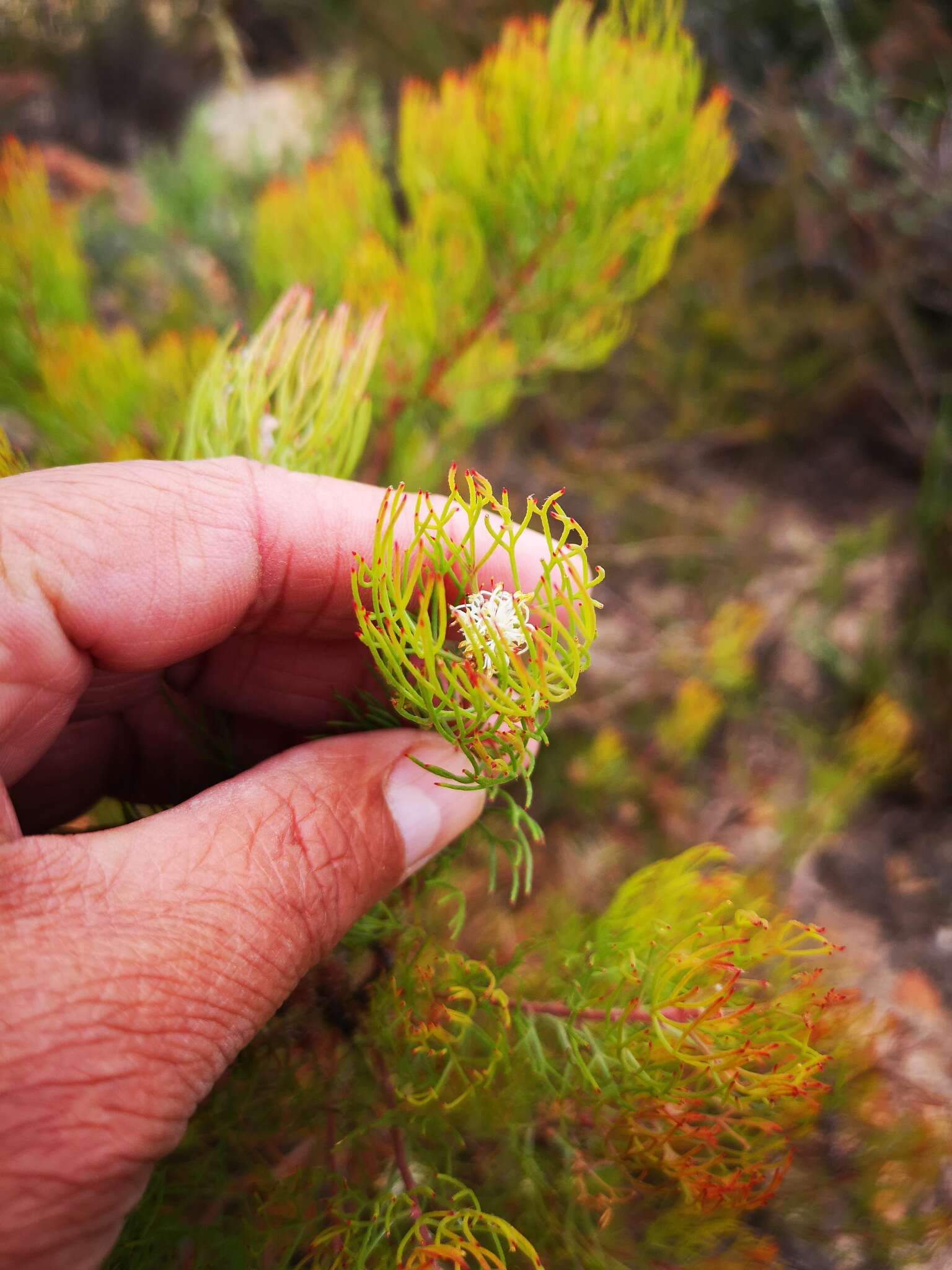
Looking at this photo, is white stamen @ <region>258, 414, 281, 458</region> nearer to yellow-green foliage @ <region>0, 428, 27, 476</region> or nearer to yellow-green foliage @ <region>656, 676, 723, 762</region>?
yellow-green foliage @ <region>0, 428, 27, 476</region>

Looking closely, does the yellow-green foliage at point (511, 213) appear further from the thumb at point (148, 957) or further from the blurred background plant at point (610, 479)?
the thumb at point (148, 957)

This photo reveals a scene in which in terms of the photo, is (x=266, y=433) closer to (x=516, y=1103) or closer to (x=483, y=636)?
(x=483, y=636)

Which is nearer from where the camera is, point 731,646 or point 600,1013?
point 600,1013

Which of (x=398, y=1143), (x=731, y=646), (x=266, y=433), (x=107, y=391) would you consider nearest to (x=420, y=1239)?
(x=398, y=1143)

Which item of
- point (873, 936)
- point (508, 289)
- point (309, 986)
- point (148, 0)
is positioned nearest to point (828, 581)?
point (873, 936)

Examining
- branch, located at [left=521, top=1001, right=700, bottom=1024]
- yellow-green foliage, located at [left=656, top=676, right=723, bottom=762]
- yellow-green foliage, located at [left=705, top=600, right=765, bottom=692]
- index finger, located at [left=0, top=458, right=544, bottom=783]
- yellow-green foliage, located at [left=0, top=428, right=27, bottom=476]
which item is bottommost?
yellow-green foliage, located at [left=656, top=676, right=723, bottom=762]

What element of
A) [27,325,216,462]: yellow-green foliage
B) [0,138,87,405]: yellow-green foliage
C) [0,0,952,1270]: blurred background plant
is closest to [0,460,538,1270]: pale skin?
[0,0,952,1270]: blurred background plant

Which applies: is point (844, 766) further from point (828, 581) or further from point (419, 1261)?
point (419, 1261)

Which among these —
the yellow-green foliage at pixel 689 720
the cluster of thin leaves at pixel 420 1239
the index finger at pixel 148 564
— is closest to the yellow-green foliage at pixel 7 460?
the index finger at pixel 148 564
